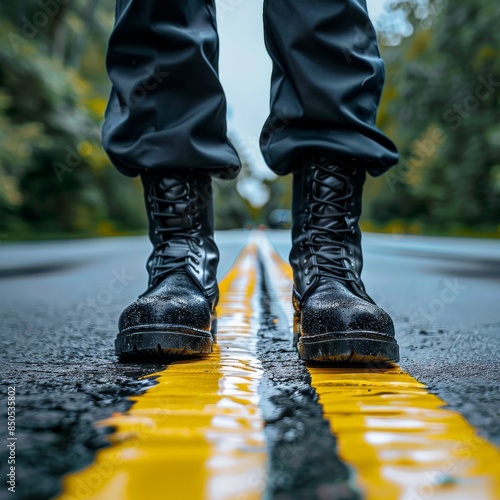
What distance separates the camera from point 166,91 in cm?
166

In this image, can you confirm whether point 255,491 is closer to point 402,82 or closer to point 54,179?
point 54,179

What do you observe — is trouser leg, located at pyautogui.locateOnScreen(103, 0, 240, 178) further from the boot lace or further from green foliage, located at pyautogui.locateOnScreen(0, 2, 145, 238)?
green foliage, located at pyautogui.locateOnScreen(0, 2, 145, 238)

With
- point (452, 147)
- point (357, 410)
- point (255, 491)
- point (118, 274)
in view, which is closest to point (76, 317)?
point (357, 410)

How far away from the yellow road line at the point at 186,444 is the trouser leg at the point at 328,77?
2.05 feet

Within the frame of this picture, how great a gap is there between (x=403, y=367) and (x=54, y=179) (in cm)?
1449

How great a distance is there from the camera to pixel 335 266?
1532 mm

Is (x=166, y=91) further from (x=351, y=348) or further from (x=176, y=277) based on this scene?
(x=351, y=348)
